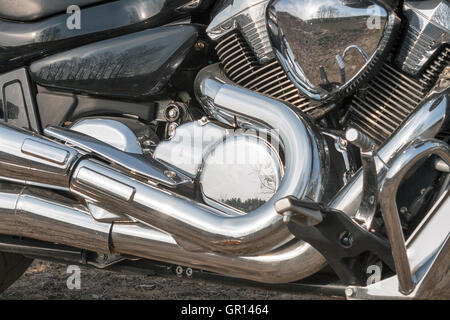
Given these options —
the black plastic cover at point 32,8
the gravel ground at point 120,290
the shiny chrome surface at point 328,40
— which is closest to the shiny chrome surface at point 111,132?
the black plastic cover at point 32,8

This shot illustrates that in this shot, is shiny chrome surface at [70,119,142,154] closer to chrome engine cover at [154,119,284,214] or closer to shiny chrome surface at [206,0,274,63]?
chrome engine cover at [154,119,284,214]

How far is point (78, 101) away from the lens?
2229mm

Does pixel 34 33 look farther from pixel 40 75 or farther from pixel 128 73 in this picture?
pixel 128 73

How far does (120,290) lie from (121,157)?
1296 mm

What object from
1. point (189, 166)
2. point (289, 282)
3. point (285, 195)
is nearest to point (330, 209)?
point (285, 195)

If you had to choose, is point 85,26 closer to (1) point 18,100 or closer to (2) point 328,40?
(1) point 18,100

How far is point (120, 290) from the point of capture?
314cm

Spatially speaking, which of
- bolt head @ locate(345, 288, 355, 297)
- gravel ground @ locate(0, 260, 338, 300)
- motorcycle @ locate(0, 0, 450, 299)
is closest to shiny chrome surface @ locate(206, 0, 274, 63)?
motorcycle @ locate(0, 0, 450, 299)

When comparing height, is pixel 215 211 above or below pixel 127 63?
below

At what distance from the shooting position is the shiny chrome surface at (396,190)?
61.5 inches

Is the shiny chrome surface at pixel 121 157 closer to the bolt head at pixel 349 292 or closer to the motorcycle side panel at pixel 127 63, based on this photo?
the motorcycle side panel at pixel 127 63

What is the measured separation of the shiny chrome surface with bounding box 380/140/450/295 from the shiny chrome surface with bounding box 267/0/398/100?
0.99 feet

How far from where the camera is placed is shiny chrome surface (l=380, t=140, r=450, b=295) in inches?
61.5

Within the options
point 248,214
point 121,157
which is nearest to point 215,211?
point 248,214
